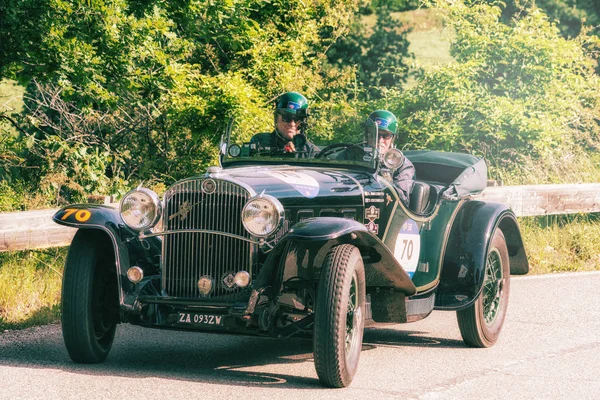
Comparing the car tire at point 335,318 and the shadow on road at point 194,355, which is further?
the shadow on road at point 194,355

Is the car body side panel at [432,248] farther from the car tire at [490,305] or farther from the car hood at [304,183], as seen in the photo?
the car hood at [304,183]

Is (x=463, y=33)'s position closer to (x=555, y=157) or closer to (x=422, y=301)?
(x=555, y=157)

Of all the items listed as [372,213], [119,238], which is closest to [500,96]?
[372,213]

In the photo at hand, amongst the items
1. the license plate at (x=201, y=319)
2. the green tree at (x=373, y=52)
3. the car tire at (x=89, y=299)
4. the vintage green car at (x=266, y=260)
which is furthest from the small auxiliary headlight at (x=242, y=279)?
the green tree at (x=373, y=52)

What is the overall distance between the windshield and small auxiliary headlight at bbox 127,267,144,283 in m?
1.51

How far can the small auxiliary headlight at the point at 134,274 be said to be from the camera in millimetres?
6234

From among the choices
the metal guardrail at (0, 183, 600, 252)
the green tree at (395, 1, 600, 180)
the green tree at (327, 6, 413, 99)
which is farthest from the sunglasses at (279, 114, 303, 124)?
the green tree at (327, 6, 413, 99)

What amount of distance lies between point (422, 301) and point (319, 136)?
8.07 m

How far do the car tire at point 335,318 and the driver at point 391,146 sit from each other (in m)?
1.51

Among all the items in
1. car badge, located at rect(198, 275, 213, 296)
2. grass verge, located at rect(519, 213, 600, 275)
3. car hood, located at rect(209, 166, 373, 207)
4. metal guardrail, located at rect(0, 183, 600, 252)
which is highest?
car hood, located at rect(209, 166, 373, 207)

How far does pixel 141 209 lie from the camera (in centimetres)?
639

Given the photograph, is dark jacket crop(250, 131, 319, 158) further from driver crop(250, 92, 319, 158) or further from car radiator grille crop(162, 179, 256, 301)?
car radiator grille crop(162, 179, 256, 301)

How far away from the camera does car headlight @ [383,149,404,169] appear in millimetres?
7238

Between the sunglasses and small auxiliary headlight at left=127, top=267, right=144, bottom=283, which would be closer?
small auxiliary headlight at left=127, top=267, right=144, bottom=283
